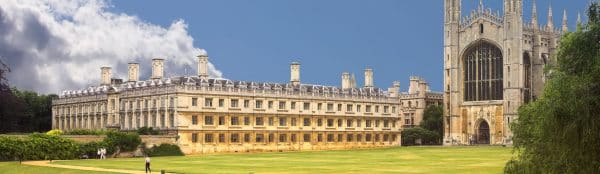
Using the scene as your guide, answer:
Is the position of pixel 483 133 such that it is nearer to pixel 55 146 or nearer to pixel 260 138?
pixel 260 138

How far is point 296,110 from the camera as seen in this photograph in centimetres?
8769

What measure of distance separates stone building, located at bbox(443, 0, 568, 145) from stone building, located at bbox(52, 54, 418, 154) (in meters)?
11.2

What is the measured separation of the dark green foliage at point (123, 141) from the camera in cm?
6756

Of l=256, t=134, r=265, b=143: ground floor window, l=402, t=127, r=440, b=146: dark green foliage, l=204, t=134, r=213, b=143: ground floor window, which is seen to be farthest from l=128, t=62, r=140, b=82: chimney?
l=402, t=127, r=440, b=146: dark green foliage

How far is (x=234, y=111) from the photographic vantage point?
81062mm

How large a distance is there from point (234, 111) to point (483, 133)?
3862 centimetres

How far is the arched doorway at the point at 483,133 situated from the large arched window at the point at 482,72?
3.26 m

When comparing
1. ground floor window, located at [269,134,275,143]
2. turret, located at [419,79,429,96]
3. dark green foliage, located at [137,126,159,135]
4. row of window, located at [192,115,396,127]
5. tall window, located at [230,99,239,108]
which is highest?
turret, located at [419,79,429,96]

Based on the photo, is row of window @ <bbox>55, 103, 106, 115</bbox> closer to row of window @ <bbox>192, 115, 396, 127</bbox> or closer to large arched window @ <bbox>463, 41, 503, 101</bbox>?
row of window @ <bbox>192, 115, 396, 127</bbox>

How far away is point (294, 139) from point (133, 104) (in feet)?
55.8

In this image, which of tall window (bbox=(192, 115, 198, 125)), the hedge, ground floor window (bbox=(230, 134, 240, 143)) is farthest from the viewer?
ground floor window (bbox=(230, 134, 240, 143))

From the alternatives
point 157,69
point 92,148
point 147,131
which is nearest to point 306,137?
point 157,69

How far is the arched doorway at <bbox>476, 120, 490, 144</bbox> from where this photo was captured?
105250 millimetres

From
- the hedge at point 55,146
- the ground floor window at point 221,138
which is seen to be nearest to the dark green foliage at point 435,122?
the ground floor window at point 221,138
